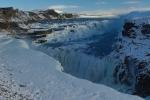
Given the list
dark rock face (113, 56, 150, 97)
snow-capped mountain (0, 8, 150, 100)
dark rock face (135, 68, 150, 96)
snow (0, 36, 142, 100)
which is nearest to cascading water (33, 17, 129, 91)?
snow-capped mountain (0, 8, 150, 100)

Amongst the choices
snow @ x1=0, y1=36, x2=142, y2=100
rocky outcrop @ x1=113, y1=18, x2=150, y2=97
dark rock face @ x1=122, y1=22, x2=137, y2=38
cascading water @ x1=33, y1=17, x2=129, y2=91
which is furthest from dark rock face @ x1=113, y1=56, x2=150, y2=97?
dark rock face @ x1=122, y1=22, x2=137, y2=38

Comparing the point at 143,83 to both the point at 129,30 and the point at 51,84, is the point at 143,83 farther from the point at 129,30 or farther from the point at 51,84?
the point at 129,30

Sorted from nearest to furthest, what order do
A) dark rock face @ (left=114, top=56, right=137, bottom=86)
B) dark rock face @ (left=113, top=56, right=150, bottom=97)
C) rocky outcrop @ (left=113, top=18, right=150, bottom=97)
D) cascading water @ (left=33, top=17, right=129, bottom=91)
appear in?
dark rock face @ (left=113, top=56, right=150, bottom=97)
rocky outcrop @ (left=113, top=18, right=150, bottom=97)
dark rock face @ (left=114, top=56, right=137, bottom=86)
cascading water @ (left=33, top=17, right=129, bottom=91)

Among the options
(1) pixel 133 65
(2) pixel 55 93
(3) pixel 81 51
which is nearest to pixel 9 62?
(2) pixel 55 93

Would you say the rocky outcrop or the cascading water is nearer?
the rocky outcrop

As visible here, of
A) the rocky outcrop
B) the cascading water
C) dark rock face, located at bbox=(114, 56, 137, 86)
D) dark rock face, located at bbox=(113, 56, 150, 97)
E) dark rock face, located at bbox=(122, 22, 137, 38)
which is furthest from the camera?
dark rock face, located at bbox=(122, 22, 137, 38)

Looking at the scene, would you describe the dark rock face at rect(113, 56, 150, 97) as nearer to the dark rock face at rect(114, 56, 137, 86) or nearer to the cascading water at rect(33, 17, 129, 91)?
the dark rock face at rect(114, 56, 137, 86)

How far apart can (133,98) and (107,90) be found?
1.65 metres

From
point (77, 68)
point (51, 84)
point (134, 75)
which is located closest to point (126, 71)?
point (134, 75)

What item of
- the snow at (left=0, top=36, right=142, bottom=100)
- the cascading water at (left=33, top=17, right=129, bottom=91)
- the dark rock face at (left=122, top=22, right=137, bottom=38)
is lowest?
the cascading water at (left=33, top=17, right=129, bottom=91)

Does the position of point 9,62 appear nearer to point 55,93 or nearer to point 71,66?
point 55,93

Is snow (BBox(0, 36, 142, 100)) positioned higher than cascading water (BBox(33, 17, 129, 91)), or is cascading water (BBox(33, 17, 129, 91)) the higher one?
snow (BBox(0, 36, 142, 100))

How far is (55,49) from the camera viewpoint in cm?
5053

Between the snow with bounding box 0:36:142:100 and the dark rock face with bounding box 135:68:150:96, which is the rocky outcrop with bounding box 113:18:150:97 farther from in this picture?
the snow with bounding box 0:36:142:100
